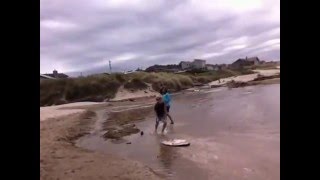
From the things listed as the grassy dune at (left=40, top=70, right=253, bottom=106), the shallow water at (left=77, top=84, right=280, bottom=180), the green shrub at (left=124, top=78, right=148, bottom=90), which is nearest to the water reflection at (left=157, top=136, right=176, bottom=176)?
the shallow water at (left=77, top=84, right=280, bottom=180)

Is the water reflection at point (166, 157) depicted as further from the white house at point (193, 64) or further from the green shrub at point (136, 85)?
the white house at point (193, 64)

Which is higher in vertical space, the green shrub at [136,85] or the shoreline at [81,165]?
the green shrub at [136,85]

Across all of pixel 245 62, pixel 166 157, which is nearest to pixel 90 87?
pixel 166 157

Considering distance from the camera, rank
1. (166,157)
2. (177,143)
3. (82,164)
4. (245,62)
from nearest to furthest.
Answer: (82,164) → (166,157) → (177,143) → (245,62)

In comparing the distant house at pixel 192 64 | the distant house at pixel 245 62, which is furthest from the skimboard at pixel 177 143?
the distant house at pixel 245 62

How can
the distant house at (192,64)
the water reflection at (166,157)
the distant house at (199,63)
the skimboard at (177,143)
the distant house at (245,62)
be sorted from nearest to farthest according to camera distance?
the water reflection at (166,157) → the skimboard at (177,143) → the distant house at (192,64) → the distant house at (199,63) → the distant house at (245,62)

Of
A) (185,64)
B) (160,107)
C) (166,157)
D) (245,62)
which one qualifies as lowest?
(166,157)

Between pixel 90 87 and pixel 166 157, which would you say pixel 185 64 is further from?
pixel 166 157

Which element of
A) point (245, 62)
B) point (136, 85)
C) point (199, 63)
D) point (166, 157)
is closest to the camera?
point (166, 157)

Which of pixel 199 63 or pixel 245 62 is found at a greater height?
pixel 245 62

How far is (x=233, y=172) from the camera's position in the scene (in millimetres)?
9297

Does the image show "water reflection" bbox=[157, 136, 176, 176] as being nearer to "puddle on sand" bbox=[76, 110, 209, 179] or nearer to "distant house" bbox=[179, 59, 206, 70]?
"puddle on sand" bbox=[76, 110, 209, 179]
